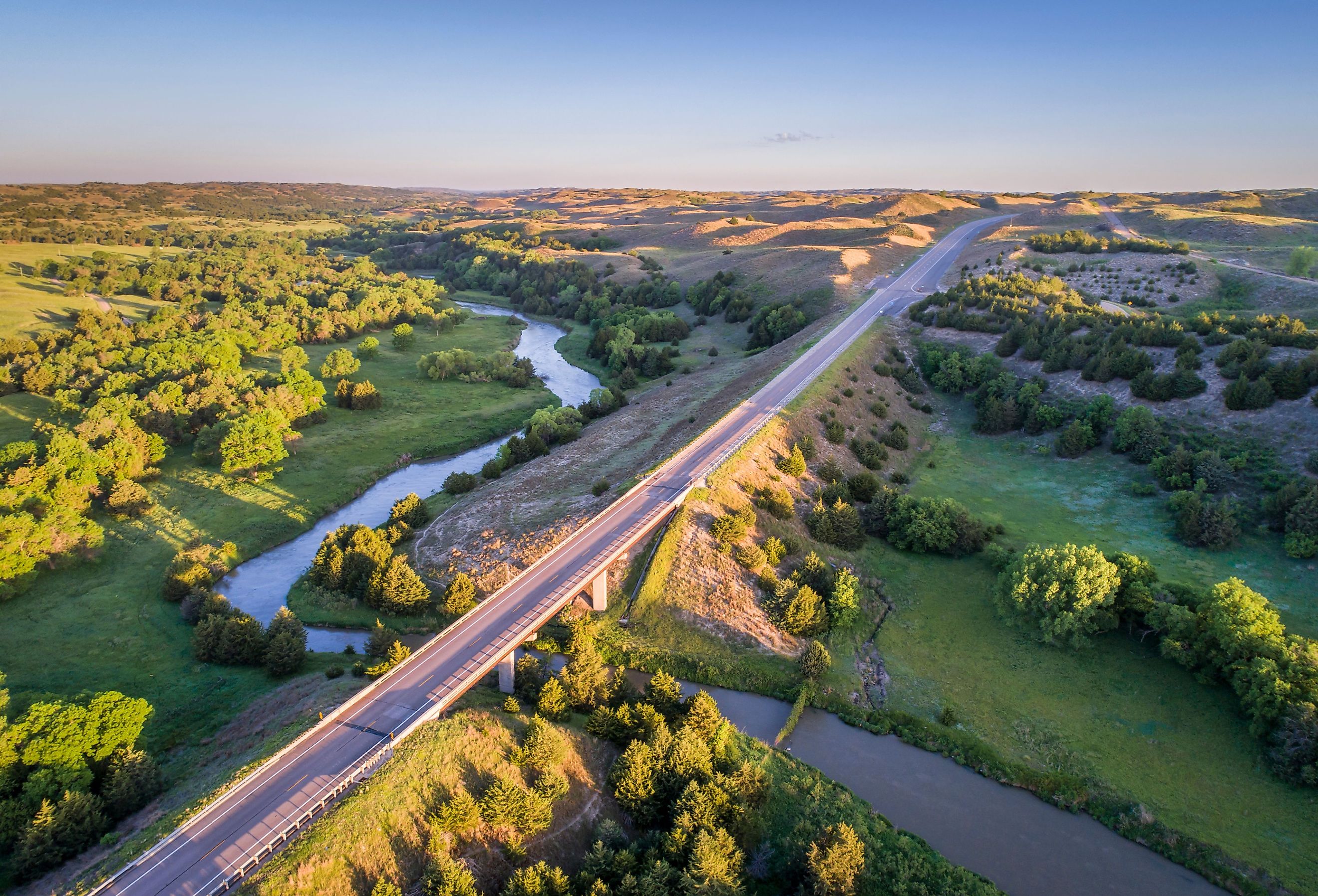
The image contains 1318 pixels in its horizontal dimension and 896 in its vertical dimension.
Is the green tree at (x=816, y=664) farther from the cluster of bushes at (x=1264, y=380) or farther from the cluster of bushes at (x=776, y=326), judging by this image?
the cluster of bushes at (x=776, y=326)

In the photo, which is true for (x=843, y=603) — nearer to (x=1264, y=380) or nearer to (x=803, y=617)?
(x=803, y=617)

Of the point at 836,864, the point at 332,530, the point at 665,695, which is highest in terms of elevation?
the point at 665,695

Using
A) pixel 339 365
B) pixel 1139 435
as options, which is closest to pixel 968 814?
pixel 1139 435

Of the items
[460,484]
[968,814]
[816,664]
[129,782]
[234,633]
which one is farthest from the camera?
[460,484]

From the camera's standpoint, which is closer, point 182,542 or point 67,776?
point 67,776

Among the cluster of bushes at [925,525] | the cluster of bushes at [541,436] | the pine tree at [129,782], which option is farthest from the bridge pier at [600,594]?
the cluster of bushes at [541,436]

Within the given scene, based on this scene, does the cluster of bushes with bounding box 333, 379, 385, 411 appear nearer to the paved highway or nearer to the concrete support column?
the paved highway

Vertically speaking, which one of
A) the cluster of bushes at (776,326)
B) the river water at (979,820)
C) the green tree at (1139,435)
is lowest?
the river water at (979,820)
